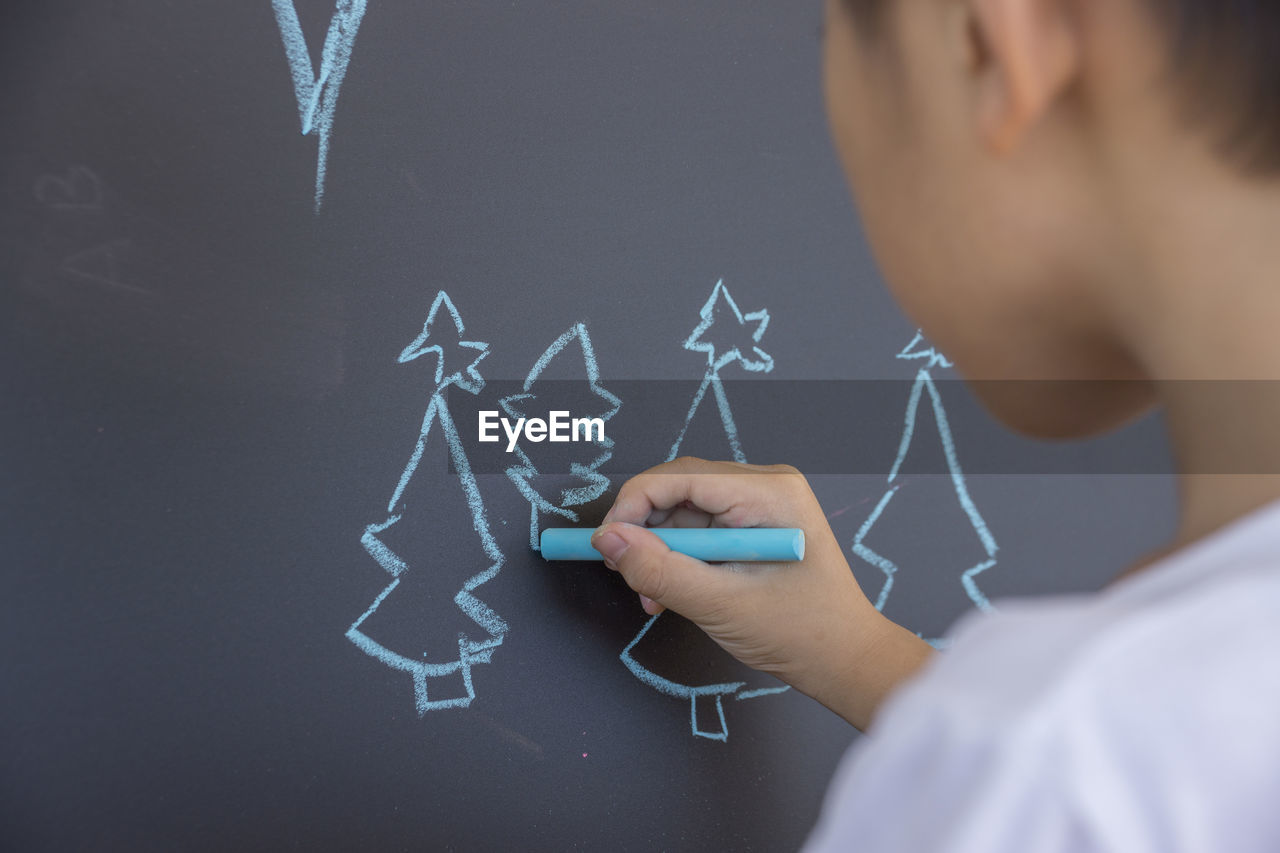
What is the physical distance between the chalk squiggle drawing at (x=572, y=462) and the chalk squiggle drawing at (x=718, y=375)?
6 cm

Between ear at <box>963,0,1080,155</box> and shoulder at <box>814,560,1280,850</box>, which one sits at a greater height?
ear at <box>963,0,1080,155</box>

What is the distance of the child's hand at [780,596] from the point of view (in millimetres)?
635

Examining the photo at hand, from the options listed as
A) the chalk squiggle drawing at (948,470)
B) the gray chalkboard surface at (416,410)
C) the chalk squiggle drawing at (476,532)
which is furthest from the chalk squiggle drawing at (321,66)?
the chalk squiggle drawing at (948,470)

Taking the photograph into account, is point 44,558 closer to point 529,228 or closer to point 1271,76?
point 529,228

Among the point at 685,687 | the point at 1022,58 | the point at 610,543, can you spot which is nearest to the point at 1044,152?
the point at 1022,58

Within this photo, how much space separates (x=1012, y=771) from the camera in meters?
0.22

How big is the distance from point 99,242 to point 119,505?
14 cm

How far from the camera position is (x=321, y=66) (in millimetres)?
551

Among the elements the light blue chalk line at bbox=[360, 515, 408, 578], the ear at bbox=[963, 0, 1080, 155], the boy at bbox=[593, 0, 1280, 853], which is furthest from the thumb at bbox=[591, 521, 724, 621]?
the ear at bbox=[963, 0, 1080, 155]

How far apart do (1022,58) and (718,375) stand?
42cm

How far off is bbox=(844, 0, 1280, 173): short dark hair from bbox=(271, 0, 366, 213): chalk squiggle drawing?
443mm

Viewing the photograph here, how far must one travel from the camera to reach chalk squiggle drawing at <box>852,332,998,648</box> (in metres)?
0.75

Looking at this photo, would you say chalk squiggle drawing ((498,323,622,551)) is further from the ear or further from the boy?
the ear

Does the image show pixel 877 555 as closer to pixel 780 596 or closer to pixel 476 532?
pixel 780 596
